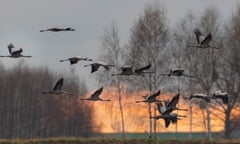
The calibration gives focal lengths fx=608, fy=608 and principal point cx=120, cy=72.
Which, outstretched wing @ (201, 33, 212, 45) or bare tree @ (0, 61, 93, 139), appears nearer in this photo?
outstretched wing @ (201, 33, 212, 45)

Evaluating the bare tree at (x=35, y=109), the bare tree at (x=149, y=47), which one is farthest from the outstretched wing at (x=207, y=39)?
the bare tree at (x=35, y=109)

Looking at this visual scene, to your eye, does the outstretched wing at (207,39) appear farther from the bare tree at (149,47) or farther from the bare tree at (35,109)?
the bare tree at (35,109)

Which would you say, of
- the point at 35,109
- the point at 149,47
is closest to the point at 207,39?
the point at 149,47

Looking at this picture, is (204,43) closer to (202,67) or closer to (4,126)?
(202,67)

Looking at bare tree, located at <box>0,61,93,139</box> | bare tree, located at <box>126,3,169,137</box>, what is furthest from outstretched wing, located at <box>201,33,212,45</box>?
bare tree, located at <box>0,61,93,139</box>

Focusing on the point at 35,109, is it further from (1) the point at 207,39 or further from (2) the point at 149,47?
(1) the point at 207,39

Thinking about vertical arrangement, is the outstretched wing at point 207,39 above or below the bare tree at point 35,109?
above

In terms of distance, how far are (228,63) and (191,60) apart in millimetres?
2692

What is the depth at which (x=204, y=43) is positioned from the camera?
68.6ft

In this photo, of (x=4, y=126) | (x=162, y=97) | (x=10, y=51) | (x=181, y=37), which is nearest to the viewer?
(x=10, y=51)

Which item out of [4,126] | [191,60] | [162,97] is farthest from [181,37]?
[4,126]

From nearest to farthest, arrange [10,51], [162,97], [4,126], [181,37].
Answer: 1. [10,51]
2. [162,97]
3. [181,37]
4. [4,126]

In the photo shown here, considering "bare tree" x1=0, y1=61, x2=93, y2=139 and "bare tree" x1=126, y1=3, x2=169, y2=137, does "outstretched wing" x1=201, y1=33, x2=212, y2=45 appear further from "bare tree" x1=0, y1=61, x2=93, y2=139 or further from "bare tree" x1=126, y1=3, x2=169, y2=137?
"bare tree" x1=0, y1=61, x2=93, y2=139

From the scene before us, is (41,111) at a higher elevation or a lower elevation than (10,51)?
lower
